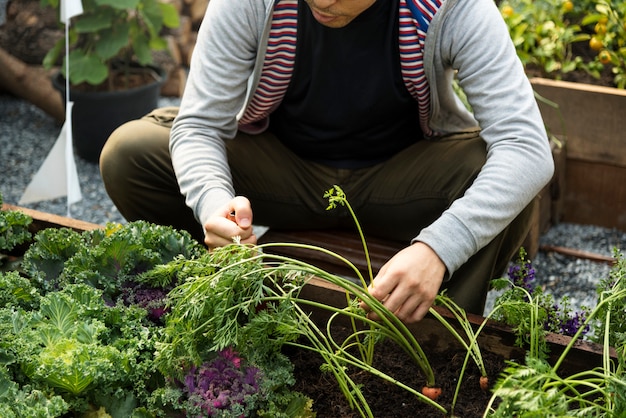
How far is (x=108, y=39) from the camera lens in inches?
157

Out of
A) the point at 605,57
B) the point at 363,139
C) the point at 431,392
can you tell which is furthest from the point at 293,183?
the point at 605,57

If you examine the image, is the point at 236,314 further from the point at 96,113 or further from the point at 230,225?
the point at 96,113

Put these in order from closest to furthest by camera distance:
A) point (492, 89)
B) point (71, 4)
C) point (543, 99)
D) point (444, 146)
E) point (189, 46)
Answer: point (492, 89) < point (444, 146) < point (71, 4) < point (543, 99) < point (189, 46)

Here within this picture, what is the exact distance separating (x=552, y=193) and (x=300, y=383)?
6.24 feet

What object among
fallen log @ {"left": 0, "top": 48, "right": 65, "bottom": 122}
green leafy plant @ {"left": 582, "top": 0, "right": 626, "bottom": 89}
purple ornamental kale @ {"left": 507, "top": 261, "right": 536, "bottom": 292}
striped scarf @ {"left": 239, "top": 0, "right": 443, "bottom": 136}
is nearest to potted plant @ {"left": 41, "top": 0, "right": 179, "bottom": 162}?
fallen log @ {"left": 0, "top": 48, "right": 65, "bottom": 122}

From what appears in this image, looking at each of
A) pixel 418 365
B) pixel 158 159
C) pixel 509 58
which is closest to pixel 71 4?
pixel 158 159

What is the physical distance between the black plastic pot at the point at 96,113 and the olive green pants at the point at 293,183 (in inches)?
62.0

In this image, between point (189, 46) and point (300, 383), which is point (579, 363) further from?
point (189, 46)

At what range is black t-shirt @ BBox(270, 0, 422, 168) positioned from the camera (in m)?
2.23

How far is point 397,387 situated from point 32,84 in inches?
127

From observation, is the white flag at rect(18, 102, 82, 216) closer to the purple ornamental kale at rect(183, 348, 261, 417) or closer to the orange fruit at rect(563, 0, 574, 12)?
→ the purple ornamental kale at rect(183, 348, 261, 417)

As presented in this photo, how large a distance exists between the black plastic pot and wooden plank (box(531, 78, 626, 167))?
1943 millimetres

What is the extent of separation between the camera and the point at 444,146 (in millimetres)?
2393

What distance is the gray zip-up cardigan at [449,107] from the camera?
192cm
